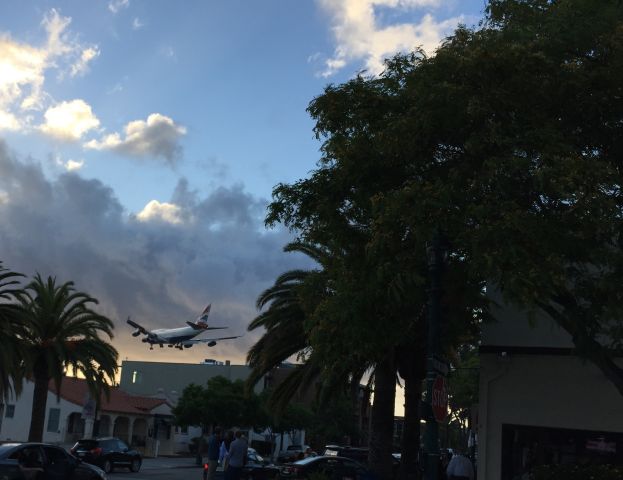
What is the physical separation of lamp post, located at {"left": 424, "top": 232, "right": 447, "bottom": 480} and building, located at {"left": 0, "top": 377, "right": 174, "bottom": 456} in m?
38.1

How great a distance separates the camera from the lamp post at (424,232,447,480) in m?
11.1

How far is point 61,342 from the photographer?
28750 millimetres

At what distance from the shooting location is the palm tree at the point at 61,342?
2841cm

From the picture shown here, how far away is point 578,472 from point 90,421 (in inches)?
1735

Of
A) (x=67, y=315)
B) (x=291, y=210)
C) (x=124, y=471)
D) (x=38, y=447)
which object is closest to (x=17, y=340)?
(x=67, y=315)

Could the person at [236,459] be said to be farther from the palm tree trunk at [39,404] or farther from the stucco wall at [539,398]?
the palm tree trunk at [39,404]

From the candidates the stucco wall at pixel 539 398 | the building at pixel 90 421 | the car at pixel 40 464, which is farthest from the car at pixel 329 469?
the building at pixel 90 421

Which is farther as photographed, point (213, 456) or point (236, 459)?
point (213, 456)

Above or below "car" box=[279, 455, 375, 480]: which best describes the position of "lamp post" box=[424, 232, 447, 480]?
above

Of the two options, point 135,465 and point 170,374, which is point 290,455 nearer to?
point 135,465

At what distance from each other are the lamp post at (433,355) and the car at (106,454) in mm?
23043

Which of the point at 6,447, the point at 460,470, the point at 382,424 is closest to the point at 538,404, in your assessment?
the point at 460,470

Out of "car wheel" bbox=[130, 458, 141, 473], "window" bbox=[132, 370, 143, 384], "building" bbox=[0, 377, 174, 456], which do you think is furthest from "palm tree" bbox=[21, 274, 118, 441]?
"window" bbox=[132, 370, 143, 384]

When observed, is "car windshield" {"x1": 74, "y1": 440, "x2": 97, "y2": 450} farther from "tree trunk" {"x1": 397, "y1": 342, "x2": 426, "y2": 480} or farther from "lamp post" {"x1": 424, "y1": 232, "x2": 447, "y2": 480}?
"lamp post" {"x1": 424, "y1": 232, "x2": 447, "y2": 480}
